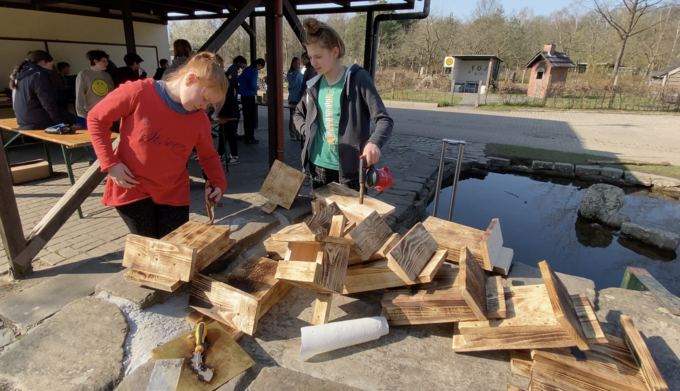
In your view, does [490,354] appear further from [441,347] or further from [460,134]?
[460,134]

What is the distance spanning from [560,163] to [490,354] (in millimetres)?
7602

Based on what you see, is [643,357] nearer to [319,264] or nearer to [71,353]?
[319,264]

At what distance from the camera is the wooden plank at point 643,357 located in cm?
151

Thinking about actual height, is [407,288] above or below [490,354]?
above

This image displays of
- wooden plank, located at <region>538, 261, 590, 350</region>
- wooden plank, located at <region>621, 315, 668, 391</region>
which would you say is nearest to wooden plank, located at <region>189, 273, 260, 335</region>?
wooden plank, located at <region>538, 261, 590, 350</region>

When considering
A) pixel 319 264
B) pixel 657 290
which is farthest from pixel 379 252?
pixel 657 290

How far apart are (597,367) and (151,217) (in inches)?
97.3

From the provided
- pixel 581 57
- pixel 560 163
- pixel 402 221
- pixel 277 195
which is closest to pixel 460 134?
pixel 560 163

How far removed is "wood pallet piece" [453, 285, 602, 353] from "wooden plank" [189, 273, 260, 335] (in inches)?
40.5

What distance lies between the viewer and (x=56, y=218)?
2.73m

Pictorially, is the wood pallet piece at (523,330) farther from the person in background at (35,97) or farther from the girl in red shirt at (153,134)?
the person in background at (35,97)

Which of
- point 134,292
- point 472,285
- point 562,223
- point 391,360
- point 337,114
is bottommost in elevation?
point 562,223

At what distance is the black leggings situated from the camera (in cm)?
222

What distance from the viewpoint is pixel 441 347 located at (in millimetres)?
1904
